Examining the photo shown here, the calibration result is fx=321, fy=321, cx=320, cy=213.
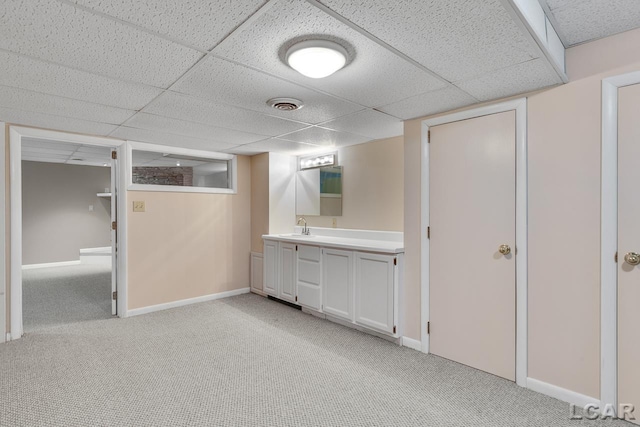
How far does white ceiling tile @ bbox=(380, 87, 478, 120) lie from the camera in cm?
230

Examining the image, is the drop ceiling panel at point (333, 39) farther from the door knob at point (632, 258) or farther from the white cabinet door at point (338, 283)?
the white cabinet door at point (338, 283)

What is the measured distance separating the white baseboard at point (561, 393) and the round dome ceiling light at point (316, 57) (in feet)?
7.96

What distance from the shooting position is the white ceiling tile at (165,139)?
11.1 ft

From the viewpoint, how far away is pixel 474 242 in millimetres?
2502

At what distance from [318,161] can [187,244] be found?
2.09m

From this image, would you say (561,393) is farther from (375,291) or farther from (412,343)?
(375,291)

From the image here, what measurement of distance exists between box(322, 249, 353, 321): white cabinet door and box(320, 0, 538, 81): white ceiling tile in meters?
2.04

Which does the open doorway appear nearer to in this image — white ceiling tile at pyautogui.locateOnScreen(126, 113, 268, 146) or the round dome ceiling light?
white ceiling tile at pyautogui.locateOnScreen(126, 113, 268, 146)

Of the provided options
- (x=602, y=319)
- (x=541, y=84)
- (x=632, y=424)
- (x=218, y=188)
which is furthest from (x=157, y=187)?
(x=632, y=424)

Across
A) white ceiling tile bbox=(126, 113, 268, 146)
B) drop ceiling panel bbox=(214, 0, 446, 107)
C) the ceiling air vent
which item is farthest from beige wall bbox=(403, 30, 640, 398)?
white ceiling tile bbox=(126, 113, 268, 146)

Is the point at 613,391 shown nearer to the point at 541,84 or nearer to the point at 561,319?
the point at 561,319

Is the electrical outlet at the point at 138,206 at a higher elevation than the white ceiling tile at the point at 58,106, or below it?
below

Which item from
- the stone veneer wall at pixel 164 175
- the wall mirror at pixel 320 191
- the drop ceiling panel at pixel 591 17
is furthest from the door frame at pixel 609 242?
the stone veneer wall at pixel 164 175

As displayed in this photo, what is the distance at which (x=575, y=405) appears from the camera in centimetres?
202
